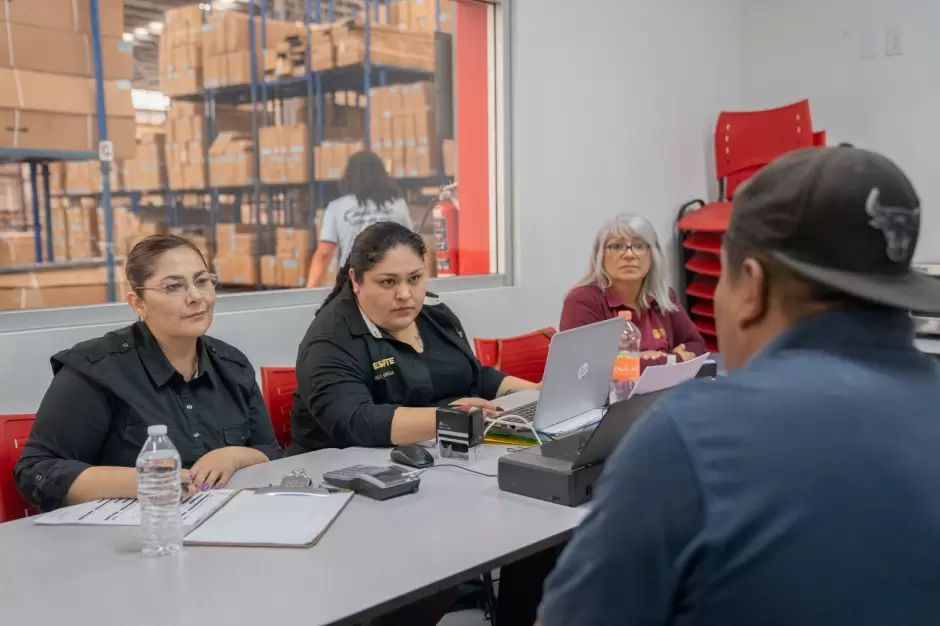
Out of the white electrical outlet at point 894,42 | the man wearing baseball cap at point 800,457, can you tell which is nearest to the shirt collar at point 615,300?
the man wearing baseball cap at point 800,457

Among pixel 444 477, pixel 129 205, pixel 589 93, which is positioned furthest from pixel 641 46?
pixel 444 477

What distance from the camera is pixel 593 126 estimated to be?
4.93m

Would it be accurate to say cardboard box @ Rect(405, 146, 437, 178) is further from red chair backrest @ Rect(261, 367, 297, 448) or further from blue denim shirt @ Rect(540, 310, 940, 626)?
blue denim shirt @ Rect(540, 310, 940, 626)

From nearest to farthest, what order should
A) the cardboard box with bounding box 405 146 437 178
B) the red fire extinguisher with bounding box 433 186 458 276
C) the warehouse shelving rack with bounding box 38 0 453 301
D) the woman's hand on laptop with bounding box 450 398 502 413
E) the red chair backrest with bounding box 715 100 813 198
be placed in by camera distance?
the woman's hand on laptop with bounding box 450 398 502 413 < the warehouse shelving rack with bounding box 38 0 453 301 < the cardboard box with bounding box 405 146 437 178 < the red fire extinguisher with bounding box 433 186 458 276 < the red chair backrest with bounding box 715 100 813 198

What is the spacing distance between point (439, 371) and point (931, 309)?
1.95 meters

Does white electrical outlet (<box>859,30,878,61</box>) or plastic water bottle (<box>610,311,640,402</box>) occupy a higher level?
white electrical outlet (<box>859,30,878,61</box>)

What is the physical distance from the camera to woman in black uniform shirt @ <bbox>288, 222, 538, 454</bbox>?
2.35m

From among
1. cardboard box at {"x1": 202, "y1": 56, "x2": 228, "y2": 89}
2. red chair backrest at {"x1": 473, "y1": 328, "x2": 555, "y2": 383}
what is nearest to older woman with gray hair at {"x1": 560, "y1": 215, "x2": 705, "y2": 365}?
red chair backrest at {"x1": 473, "y1": 328, "x2": 555, "y2": 383}

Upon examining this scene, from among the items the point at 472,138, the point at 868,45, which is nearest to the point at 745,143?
the point at 868,45

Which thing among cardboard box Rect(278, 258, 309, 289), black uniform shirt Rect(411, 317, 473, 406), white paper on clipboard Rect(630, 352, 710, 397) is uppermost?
cardboard box Rect(278, 258, 309, 289)

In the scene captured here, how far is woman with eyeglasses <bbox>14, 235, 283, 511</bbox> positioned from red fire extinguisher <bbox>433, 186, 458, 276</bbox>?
7.38 ft

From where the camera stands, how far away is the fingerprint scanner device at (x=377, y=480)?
6.12ft

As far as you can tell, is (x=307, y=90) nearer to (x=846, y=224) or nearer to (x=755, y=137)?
(x=755, y=137)

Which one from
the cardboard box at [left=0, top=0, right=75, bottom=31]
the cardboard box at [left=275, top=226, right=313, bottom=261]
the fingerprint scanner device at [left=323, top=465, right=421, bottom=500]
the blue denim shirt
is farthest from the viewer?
the cardboard box at [left=275, top=226, right=313, bottom=261]
